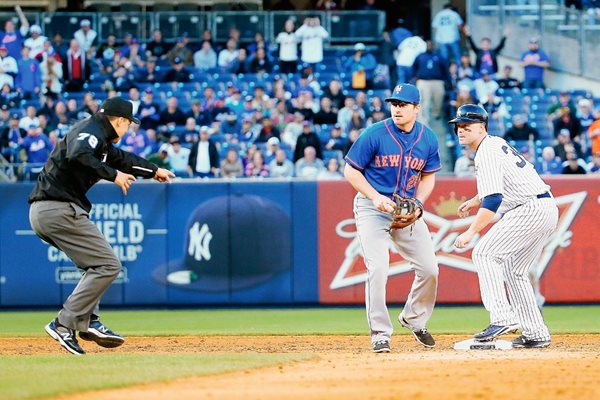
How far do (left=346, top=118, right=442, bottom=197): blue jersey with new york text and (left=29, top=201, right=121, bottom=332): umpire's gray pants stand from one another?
2.16m

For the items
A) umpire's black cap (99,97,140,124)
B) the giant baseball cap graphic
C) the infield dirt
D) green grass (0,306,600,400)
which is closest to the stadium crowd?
the giant baseball cap graphic

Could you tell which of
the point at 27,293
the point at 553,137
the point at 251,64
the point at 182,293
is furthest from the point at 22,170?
the point at 553,137

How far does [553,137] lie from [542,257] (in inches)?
214

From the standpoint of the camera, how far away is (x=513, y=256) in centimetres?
981

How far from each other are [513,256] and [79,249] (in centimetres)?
350

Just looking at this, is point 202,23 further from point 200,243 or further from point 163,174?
point 163,174

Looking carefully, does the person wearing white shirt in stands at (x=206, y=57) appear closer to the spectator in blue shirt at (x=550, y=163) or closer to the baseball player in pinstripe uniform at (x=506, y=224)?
the spectator in blue shirt at (x=550, y=163)

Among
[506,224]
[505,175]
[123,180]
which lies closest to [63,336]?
[123,180]

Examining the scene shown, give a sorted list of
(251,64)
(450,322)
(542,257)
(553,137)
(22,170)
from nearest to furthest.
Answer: (450,322)
(542,257)
(22,170)
(553,137)
(251,64)

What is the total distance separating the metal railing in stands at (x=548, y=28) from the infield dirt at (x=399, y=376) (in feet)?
45.4

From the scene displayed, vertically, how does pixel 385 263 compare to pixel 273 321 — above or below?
above

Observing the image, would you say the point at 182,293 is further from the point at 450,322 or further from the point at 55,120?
the point at 55,120

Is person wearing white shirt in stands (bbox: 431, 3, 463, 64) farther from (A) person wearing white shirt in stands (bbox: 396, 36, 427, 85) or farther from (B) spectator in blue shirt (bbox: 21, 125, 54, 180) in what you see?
(B) spectator in blue shirt (bbox: 21, 125, 54, 180)

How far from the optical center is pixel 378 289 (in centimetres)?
980
